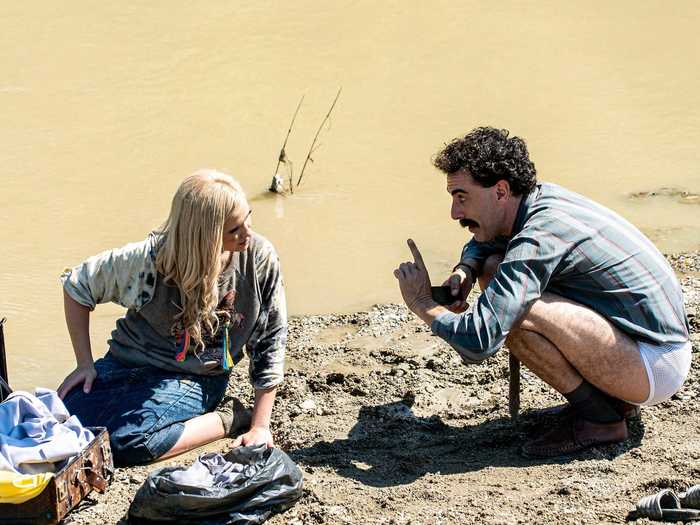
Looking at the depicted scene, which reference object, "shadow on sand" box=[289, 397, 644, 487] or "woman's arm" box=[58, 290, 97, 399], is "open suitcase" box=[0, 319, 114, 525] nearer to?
"woman's arm" box=[58, 290, 97, 399]

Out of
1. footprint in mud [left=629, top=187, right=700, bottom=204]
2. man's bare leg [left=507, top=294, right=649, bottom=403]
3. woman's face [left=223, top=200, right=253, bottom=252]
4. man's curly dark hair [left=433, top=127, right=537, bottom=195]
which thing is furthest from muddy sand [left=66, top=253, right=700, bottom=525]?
→ footprint in mud [left=629, top=187, right=700, bottom=204]

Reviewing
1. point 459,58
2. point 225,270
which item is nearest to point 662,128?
Answer: point 459,58

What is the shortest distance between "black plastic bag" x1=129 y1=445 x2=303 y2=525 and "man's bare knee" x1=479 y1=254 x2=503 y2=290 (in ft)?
3.92

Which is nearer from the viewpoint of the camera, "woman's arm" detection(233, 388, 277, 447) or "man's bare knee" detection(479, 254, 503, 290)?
"woman's arm" detection(233, 388, 277, 447)

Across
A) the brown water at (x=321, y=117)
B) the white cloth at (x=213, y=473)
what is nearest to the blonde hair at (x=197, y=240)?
the white cloth at (x=213, y=473)

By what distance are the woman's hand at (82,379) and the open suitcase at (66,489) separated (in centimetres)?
37

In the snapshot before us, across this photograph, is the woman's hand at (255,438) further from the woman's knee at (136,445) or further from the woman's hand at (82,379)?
the woman's hand at (82,379)

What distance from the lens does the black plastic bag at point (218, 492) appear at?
12.2 feet

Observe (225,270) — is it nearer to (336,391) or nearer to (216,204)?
(216,204)

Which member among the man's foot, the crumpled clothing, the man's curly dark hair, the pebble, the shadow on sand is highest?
the man's curly dark hair

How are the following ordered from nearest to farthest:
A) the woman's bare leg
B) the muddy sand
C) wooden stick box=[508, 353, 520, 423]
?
1. the muddy sand
2. the woman's bare leg
3. wooden stick box=[508, 353, 520, 423]

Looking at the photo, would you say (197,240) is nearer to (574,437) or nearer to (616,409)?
(574,437)

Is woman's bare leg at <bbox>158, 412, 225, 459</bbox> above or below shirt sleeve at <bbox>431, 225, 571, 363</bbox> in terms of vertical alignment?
below

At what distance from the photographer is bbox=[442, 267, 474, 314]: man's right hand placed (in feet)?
14.6
